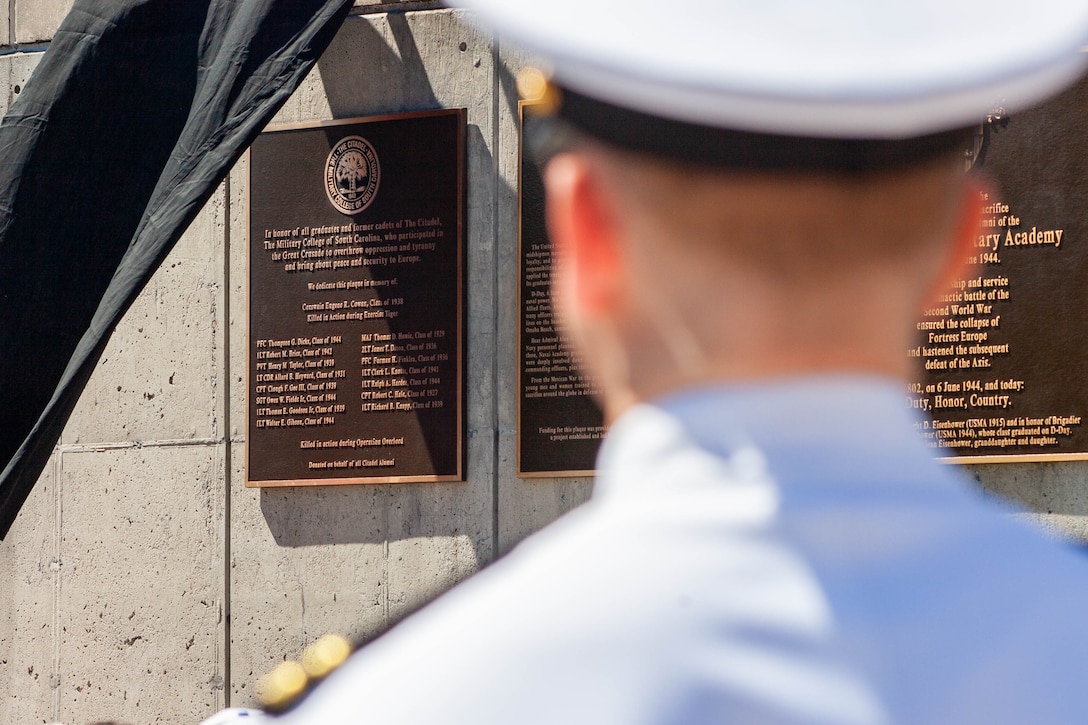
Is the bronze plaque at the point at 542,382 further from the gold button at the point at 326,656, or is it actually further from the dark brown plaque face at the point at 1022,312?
the gold button at the point at 326,656

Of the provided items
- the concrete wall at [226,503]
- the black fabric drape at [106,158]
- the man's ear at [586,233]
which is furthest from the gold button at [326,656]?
the concrete wall at [226,503]

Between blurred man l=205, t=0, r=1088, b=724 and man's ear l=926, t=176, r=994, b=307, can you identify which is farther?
man's ear l=926, t=176, r=994, b=307

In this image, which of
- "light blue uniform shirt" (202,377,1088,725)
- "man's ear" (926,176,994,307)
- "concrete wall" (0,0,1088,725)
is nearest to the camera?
"light blue uniform shirt" (202,377,1088,725)

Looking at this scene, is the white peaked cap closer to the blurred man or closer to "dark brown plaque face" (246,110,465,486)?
the blurred man

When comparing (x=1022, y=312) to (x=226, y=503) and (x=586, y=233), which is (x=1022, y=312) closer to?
(x=226, y=503)

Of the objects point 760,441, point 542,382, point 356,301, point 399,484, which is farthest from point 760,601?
point 356,301

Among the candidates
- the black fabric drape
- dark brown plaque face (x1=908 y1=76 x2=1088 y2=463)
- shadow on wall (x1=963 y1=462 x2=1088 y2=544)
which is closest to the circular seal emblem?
the black fabric drape

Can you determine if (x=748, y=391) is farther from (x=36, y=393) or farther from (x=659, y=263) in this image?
(x=36, y=393)

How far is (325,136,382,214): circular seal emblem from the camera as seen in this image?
6.13 meters

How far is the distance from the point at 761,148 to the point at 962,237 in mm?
184

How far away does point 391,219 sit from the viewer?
6074 millimetres

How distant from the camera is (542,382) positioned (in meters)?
5.84

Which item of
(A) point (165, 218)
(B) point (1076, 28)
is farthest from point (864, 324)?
(A) point (165, 218)

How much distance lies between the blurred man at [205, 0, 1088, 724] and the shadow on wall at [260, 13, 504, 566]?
4.92 m
